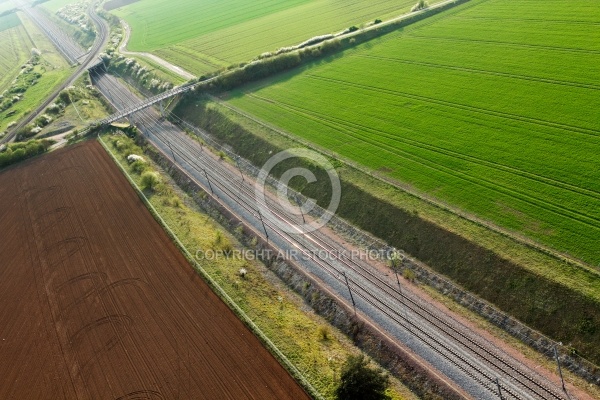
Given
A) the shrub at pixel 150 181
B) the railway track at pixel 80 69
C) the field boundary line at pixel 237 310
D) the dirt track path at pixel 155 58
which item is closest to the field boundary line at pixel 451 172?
the shrub at pixel 150 181

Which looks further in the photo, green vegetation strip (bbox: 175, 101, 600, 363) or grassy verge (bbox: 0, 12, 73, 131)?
grassy verge (bbox: 0, 12, 73, 131)

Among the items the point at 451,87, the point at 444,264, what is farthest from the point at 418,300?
the point at 451,87

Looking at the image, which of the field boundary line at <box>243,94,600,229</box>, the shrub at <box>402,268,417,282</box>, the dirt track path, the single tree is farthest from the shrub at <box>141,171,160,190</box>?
the dirt track path

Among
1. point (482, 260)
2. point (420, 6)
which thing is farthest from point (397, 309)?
point (420, 6)

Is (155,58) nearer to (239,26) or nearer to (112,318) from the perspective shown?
(239,26)

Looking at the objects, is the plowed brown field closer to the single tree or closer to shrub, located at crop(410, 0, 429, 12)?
the single tree

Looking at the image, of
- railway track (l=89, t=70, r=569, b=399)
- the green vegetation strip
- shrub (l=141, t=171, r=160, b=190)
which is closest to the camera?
railway track (l=89, t=70, r=569, b=399)

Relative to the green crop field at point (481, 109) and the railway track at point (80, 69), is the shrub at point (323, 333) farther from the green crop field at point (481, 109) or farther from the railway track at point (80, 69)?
the railway track at point (80, 69)
